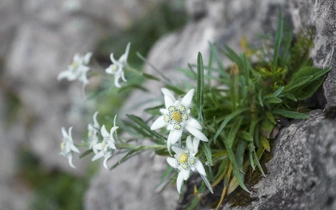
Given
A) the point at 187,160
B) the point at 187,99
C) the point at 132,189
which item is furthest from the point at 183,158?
the point at 132,189

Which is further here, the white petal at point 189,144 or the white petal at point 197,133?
the white petal at point 189,144

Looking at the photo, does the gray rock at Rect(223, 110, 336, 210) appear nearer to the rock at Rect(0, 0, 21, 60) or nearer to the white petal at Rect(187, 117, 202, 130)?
the white petal at Rect(187, 117, 202, 130)

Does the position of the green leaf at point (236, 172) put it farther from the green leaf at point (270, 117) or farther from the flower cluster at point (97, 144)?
the flower cluster at point (97, 144)

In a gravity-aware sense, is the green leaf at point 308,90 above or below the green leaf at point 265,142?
above

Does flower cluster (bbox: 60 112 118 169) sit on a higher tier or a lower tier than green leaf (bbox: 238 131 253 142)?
higher

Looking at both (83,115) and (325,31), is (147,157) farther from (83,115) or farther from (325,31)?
(83,115)

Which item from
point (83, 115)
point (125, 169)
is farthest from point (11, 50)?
point (125, 169)

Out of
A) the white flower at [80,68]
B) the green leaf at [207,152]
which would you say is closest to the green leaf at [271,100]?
the green leaf at [207,152]

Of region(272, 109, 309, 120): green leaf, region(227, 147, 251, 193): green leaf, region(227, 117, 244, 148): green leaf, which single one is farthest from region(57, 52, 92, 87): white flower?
region(272, 109, 309, 120): green leaf

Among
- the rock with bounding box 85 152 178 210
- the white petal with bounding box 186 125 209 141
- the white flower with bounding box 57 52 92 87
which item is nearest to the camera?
the white petal with bounding box 186 125 209 141

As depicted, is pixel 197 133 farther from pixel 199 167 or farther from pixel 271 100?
pixel 271 100
